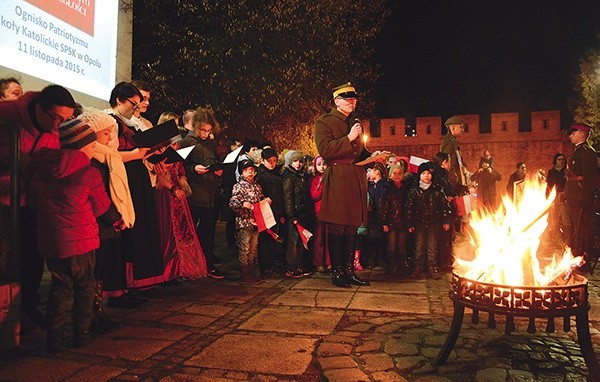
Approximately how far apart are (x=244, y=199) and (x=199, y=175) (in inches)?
24.8

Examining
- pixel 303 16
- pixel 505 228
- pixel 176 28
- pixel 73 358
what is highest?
pixel 303 16

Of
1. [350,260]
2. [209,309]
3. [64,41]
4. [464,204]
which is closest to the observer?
[209,309]

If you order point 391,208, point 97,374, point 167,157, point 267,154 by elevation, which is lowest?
point 97,374

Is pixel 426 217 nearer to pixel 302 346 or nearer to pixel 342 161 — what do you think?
pixel 342 161

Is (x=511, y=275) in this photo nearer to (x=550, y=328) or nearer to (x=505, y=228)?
(x=505, y=228)

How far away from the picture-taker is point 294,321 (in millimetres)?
4066

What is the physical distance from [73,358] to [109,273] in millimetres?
1249

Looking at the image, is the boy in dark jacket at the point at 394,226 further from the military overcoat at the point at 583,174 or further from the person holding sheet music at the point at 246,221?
the military overcoat at the point at 583,174

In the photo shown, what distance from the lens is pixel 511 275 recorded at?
3.22 m

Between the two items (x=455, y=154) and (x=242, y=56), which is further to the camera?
(x=242, y=56)

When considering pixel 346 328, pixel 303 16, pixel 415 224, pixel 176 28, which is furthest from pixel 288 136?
pixel 346 328

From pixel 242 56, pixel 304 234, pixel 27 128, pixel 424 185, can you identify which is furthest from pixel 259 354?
pixel 242 56

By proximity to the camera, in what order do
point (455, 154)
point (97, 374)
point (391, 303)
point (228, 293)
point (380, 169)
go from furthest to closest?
point (380, 169)
point (455, 154)
point (228, 293)
point (391, 303)
point (97, 374)

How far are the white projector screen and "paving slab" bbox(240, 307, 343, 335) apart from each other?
396cm
